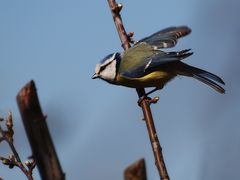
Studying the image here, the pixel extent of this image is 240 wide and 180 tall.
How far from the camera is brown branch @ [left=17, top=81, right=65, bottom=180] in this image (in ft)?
2.32

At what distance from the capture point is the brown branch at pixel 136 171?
2.21ft

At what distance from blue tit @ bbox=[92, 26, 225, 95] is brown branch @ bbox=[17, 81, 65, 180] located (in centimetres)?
268

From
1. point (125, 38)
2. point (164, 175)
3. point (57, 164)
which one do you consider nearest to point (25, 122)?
point (57, 164)

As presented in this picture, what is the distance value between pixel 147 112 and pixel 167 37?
3.99 feet

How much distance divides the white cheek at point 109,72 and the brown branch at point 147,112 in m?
0.46

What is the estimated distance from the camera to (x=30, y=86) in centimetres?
82

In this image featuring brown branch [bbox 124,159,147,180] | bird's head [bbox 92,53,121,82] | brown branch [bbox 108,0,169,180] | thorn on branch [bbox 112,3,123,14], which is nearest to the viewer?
brown branch [bbox 124,159,147,180]

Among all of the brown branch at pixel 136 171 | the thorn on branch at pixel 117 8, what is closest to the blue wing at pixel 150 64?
the thorn on branch at pixel 117 8

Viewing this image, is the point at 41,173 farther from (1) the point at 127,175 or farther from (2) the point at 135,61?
(2) the point at 135,61

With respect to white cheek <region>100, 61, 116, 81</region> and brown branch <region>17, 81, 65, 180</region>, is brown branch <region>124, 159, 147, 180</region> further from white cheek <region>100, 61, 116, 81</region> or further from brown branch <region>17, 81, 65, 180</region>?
white cheek <region>100, 61, 116, 81</region>

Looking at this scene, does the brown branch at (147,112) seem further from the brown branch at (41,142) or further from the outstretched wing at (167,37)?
the brown branch at (41,142)

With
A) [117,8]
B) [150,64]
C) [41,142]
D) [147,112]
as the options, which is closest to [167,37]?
[150,64]

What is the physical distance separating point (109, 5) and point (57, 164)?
188 centimetres

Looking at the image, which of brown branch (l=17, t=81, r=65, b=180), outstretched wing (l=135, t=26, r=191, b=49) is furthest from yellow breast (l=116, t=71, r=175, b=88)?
brown branch (l=17, t=81, r=65, b=180)
